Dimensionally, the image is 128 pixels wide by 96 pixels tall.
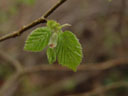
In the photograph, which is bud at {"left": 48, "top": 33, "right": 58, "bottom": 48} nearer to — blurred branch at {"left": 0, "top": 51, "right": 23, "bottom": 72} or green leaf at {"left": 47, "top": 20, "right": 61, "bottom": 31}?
green leaf at {"left": 47, "top": 20, "right": 61, "bottom": 31}

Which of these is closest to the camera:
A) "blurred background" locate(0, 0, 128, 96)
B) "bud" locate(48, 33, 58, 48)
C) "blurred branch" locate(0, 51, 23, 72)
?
"bud" locate(48, 33, 58, 48)

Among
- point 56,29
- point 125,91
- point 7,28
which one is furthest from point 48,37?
point 125,91

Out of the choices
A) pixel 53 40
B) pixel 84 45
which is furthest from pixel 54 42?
pixel 84 45

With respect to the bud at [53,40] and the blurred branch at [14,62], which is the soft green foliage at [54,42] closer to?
the bud at [53,40]

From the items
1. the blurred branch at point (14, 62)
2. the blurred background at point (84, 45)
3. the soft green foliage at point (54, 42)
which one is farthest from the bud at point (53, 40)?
the blurred background at point (84, 45)

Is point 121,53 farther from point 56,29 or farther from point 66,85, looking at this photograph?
point 56,29

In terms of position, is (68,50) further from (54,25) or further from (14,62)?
(14,62)

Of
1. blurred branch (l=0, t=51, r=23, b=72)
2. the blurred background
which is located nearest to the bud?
blurred branch (l=0, t=51, r=23, b=72)
